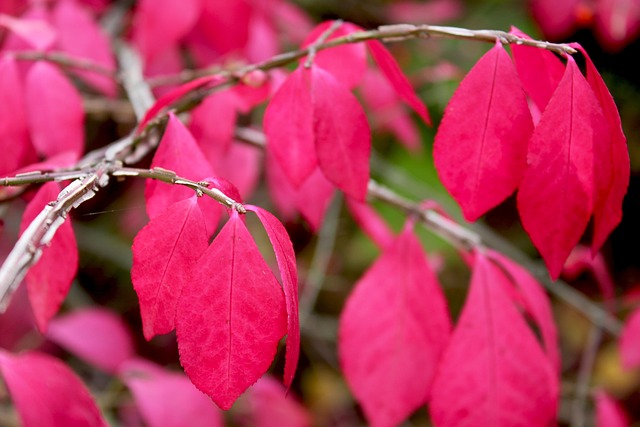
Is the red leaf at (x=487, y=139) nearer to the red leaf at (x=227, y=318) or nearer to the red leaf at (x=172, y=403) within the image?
the red leaf at (x=227, y=318)

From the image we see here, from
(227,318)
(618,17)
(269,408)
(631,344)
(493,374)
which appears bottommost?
(269,408)

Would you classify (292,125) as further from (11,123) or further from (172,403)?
(172,403)

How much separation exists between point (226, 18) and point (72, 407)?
64 cm

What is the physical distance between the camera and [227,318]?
0.41m

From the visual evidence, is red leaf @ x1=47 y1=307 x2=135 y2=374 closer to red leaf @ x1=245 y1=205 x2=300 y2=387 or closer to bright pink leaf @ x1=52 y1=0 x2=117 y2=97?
bright pink leaf @ x1=52 y1=0 x2=117 y2=97

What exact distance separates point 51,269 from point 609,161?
482 millimetres

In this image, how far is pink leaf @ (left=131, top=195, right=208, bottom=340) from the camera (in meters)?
0.43

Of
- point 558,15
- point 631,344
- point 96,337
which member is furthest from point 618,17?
point 96,337

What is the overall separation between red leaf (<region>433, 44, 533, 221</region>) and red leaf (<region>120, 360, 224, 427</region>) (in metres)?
0.49

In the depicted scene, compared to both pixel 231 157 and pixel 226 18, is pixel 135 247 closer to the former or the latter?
pixel 231 157

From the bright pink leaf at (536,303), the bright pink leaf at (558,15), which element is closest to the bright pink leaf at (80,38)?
the bright pink leaf at (536,303)

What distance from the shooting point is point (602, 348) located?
1.75 meters

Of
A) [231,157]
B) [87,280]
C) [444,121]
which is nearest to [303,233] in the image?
[87,280]

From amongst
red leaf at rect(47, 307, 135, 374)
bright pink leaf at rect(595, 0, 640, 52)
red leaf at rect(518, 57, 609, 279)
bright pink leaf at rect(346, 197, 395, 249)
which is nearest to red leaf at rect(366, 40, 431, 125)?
red leaf at rect(518, 57, 609, 279)
